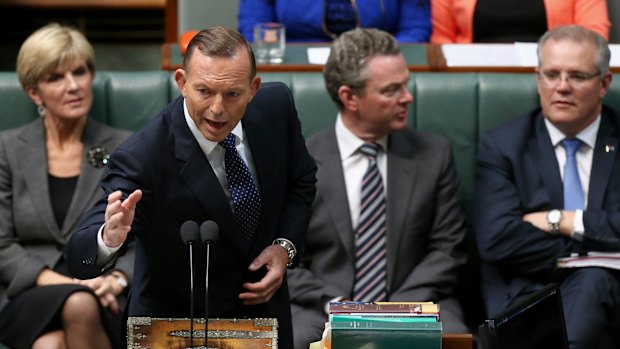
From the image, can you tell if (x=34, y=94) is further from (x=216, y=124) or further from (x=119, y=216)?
(x=119, y=216)

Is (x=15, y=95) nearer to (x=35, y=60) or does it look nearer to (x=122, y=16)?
(x=35, y=60)

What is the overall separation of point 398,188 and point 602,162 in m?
0.65

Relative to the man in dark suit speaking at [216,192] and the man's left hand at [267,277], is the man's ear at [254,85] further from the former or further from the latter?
the man's left hand at [267,277]

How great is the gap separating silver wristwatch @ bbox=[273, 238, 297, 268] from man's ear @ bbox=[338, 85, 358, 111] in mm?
1075

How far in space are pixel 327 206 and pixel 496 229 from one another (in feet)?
1.74

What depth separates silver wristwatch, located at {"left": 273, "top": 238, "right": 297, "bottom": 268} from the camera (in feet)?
9.07

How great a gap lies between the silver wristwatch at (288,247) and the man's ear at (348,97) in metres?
1.08

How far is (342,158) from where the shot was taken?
12.4ft

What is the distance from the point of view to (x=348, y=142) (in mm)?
3779

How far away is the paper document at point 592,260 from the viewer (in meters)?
3.57

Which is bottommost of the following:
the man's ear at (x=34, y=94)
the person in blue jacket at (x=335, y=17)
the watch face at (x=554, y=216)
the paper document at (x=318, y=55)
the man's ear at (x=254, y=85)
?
the watch face at (x=554, y=216)

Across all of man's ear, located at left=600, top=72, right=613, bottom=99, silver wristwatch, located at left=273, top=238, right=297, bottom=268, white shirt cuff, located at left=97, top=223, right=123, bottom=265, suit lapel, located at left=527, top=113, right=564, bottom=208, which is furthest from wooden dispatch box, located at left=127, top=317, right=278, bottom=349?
man's ear, located at left=600, top=72, right=613, bottom=99

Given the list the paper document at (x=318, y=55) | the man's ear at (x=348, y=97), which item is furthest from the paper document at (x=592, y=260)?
the paper document at (x=318, y=55)

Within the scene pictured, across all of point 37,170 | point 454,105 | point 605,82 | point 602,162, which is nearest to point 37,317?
point 37,170
